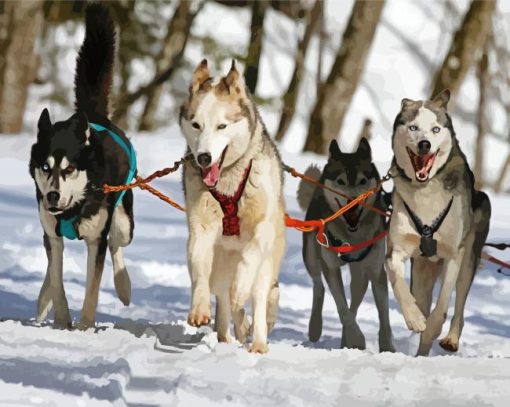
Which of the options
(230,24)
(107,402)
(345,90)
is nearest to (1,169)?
(345,90)

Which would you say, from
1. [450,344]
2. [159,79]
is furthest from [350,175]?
[159,79]

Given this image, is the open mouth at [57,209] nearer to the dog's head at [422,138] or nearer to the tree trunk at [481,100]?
the dog's head at [422,138]

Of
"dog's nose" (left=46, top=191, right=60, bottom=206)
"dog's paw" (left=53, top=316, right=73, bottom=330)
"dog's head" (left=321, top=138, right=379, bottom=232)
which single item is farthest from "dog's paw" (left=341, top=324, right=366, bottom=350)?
"dog's nose" (left=46, top=191, right=60, bottom=206)

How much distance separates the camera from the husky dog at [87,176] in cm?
652

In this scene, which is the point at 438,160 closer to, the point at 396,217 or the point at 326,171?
the point at 396,217

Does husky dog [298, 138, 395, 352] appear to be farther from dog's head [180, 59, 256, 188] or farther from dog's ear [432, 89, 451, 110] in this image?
dog's head [180, 59, 256, 188]

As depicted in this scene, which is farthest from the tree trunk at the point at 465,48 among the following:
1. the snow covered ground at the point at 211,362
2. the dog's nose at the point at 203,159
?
the dog's nose at the point at 203,159

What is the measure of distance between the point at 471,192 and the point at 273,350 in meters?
1.38

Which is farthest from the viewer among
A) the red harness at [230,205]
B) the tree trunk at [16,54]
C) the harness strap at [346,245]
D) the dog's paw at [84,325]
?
the tree trunk at [16,54]

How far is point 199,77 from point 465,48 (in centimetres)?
820

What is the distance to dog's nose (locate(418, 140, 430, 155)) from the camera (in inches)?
245

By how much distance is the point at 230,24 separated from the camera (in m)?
31.9

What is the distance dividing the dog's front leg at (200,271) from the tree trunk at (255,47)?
8.67 m

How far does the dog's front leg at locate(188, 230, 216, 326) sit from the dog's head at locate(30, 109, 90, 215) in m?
0.88
